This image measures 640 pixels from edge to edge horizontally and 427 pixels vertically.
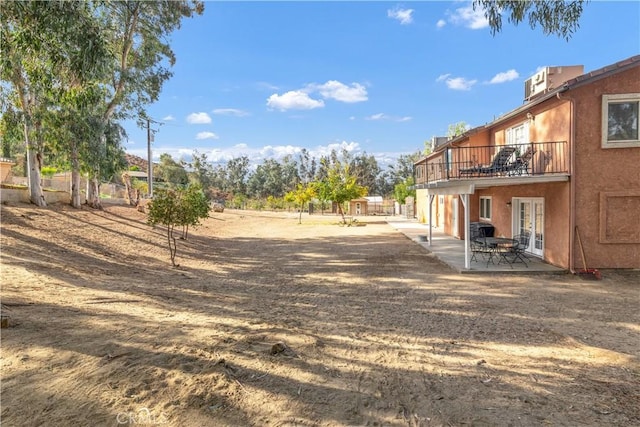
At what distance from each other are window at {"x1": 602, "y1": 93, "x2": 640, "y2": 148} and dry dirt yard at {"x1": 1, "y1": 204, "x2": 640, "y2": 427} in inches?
144

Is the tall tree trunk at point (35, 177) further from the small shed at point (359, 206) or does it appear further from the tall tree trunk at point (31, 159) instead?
the small shed at point (359, 206)

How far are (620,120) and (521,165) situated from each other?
8.65 ft

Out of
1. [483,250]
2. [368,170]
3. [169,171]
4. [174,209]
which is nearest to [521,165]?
[483,250]

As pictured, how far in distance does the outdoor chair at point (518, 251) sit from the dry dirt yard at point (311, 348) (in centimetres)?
159

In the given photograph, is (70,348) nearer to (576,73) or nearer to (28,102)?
(28,102)

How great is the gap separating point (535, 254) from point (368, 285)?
23.1 ft

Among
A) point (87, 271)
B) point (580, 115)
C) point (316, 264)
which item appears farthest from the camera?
point (316, 264)

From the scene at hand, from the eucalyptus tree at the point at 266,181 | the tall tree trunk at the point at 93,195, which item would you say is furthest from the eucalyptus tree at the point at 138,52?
the eucalyptus tree at the point at 266,181

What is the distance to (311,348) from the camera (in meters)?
4.80

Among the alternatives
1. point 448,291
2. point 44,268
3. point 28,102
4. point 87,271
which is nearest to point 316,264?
point 448,291

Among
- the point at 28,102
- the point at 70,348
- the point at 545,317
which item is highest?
the point at 28,102

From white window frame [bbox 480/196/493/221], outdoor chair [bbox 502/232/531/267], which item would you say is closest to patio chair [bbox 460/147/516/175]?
outdoor chair [bbox 502/232/531/267]

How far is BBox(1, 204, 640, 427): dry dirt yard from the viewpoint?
329cm

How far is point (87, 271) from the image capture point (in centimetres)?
898
